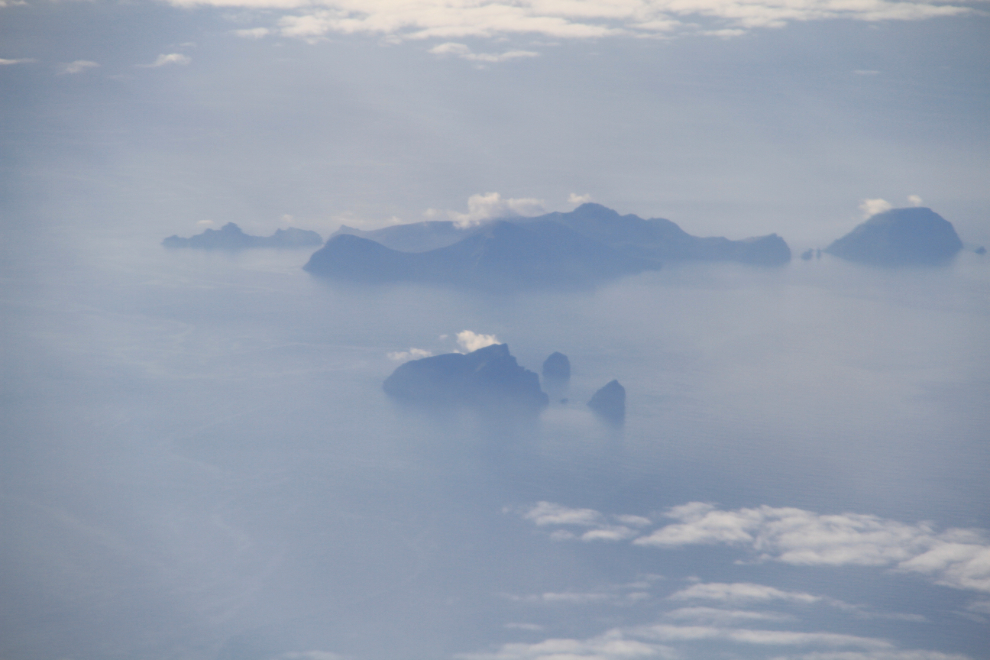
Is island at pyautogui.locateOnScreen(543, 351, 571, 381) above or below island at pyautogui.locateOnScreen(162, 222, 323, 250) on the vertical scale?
below

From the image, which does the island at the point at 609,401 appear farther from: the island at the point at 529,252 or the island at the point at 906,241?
the island at the point at 906,241

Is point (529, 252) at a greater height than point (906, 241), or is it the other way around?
point (906, 241)

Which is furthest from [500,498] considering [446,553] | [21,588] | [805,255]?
[805,255]

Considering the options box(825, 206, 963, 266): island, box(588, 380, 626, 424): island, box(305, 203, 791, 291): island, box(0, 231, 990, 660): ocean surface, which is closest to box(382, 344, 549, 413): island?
box(0, 231, 990, 660): ocean surface

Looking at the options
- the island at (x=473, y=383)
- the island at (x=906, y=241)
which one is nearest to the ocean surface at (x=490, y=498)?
the island at (x=473, y=383)

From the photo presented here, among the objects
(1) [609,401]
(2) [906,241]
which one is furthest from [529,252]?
(2) [906,241]

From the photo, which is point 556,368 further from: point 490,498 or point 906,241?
point 906,241

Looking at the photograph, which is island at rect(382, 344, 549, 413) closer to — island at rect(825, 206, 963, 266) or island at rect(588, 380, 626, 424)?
island at rect(588, 380, 626, 424)
